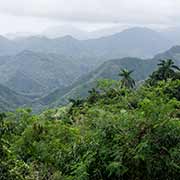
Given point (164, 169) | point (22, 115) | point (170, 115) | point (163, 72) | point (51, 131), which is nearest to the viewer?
point (164, 169)

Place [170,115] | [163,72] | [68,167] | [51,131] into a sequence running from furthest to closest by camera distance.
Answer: [163,72], [51,131], [68,167], [170,115]

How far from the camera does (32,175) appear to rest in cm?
2141

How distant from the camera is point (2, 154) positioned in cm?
1803

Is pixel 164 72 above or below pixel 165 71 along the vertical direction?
below

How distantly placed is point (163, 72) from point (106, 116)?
58.4 meters

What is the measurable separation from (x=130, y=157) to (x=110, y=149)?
3.65 feet

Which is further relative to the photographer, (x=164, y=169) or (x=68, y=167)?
(x=68, y=167)

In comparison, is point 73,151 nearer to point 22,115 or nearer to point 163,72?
point 22,115

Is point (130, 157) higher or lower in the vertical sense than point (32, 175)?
higher

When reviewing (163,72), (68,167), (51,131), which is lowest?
(163,72)

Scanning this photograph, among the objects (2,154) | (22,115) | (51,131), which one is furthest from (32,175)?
(22,115)

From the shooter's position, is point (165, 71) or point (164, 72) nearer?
point (165, 71)

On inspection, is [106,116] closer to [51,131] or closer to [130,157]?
[130,157]

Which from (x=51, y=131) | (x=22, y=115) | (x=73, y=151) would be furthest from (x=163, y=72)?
(x=73, y=151)
